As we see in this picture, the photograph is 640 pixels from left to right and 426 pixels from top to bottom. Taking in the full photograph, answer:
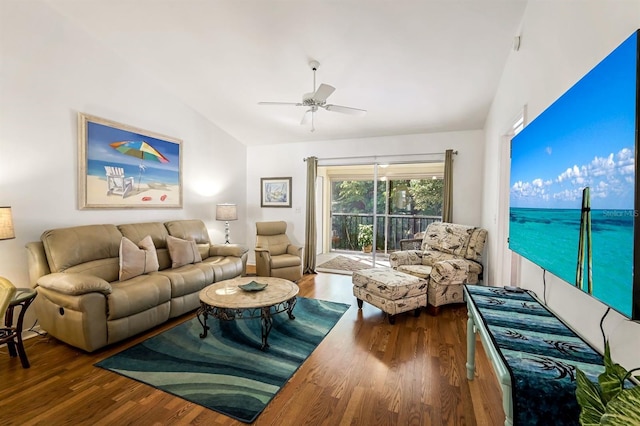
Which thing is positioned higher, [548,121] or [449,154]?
[449,154]

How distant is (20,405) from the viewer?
1853 millimetres

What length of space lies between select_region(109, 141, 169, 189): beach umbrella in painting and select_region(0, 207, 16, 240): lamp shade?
4.72 ft

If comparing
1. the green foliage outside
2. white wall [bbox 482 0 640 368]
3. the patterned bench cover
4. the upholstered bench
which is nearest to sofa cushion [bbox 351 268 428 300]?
the upholstered bench

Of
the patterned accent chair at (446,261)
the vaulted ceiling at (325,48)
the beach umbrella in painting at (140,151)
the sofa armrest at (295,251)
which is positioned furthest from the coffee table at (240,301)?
the vaulted ceiling at (325,48)

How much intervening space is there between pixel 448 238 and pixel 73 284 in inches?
167

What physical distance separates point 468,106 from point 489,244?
1858mm

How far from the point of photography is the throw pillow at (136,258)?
305 centimetres

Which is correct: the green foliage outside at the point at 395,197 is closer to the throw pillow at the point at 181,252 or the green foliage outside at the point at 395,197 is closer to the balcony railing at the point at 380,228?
the balcony railing at the point at 380,228

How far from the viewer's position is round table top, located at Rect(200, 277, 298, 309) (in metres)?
2.54

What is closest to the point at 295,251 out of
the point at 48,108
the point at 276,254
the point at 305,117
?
the point at 276,254

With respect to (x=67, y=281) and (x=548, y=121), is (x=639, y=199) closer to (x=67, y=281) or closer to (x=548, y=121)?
(x=548, y=121)

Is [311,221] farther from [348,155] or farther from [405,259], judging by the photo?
[405,259]

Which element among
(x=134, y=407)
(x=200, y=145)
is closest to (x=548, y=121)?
(x=134, y=407)

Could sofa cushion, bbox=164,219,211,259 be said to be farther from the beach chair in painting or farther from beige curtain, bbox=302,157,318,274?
beige curtain, bbox=302,157,318,274
